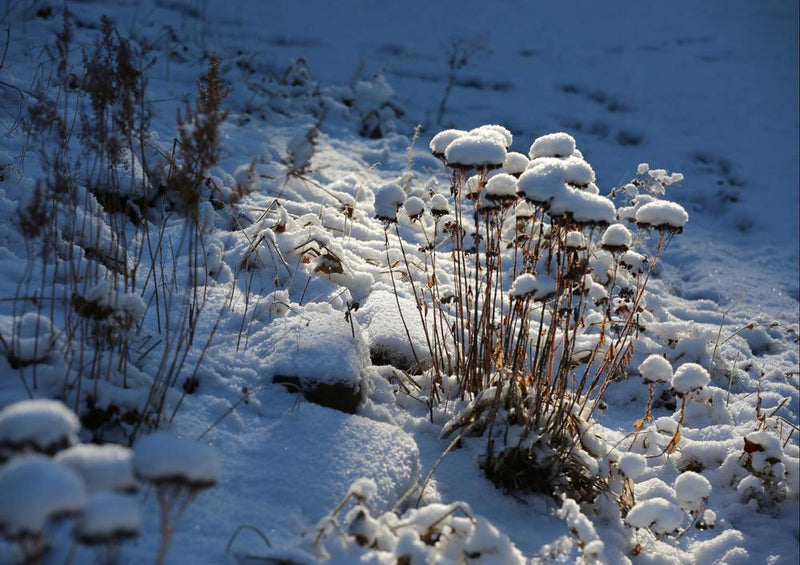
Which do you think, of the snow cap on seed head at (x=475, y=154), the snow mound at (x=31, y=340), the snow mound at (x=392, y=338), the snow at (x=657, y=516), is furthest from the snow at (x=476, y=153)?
A: the snow mound at (x=31, y=340)

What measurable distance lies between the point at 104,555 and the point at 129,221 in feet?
7.12

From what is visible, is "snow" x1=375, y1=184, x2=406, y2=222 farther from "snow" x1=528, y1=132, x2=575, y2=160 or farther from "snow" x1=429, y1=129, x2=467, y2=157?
"snow" x1=528, y1=132, x2=575, y2=160

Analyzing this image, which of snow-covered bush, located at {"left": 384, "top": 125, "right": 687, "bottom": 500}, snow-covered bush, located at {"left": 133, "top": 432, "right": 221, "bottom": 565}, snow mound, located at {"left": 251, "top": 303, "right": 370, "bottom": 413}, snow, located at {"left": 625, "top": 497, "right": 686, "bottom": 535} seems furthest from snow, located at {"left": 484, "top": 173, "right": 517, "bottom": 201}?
snow-covered bush, located at {"left": 133, "top": 432, "right": 221, "bottom": 565}

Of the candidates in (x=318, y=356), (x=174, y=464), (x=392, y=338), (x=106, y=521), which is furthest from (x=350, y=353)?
(x=106, y=521)

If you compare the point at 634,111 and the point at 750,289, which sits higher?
the point at 634,111

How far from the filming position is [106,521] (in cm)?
80

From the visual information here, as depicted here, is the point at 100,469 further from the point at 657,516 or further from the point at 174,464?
the point at 657,516

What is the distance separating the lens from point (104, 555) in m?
1.43

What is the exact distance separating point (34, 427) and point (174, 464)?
0.20 m

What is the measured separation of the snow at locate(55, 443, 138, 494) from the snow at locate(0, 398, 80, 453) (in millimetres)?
32

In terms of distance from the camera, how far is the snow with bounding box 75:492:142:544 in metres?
0.80

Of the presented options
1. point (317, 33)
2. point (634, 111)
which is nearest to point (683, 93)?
point (634, 111)

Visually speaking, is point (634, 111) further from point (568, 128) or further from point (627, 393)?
point (627, 393)

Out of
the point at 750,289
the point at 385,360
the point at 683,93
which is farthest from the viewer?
the point at 683,93
